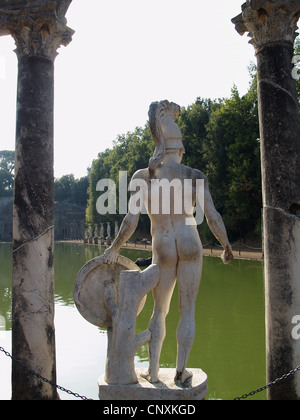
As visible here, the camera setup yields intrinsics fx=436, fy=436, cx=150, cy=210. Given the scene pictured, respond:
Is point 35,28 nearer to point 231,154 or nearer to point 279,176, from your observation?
point 279,176

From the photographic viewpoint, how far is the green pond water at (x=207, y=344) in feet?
21.3

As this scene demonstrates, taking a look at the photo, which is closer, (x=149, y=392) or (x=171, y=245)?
(x=149, y=392)

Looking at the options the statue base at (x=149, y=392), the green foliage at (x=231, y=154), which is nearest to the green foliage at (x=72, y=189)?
the green foliage at (x=231, y=154)

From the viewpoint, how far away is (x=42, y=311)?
5.21m

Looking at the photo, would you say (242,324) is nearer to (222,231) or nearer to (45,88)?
(222,231)

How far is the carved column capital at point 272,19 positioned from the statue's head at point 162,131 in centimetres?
153

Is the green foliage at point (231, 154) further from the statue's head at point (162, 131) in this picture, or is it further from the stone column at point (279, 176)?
the statue's head at point (162, 131)

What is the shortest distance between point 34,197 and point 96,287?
1.39m

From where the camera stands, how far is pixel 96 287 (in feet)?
15.9

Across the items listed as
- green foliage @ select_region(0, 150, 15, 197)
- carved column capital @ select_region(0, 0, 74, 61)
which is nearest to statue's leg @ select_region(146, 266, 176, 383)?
carved column capital @ select_region(0, 0, 74, 61)

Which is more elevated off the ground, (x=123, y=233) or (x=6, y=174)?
(x=6, y=174)

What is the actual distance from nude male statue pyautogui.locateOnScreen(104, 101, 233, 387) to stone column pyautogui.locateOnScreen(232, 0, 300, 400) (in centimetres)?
70

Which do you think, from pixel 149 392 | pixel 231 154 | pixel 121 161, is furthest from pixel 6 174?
pixel 149 392
